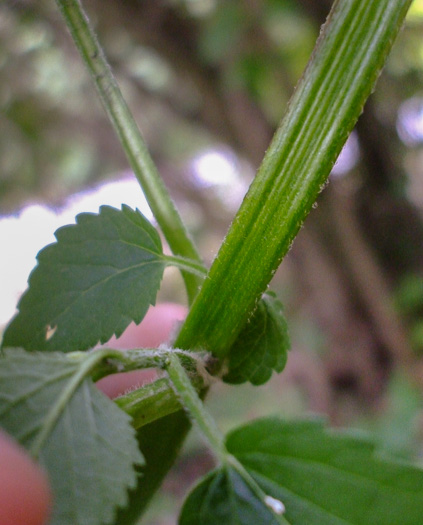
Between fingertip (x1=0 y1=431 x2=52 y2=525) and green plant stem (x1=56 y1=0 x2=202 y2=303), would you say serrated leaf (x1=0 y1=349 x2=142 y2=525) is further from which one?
green plant stem (x1=56 y1=0 x2=202 y2=303)

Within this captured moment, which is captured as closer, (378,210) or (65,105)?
(378,210)

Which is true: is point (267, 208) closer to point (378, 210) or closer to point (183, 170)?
point (378, 210)

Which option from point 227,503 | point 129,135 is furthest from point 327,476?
point 129,135

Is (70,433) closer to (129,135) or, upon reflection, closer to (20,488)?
(20,488)

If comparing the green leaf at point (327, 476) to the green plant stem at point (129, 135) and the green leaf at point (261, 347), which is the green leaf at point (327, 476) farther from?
the green plant stem at point (129, 135)

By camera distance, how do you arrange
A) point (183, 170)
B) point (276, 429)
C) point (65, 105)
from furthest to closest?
1. point (183, 170)
2. point (65, 105)
3. point (276, 429)

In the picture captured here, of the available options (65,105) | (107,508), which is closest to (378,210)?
(65,105)
